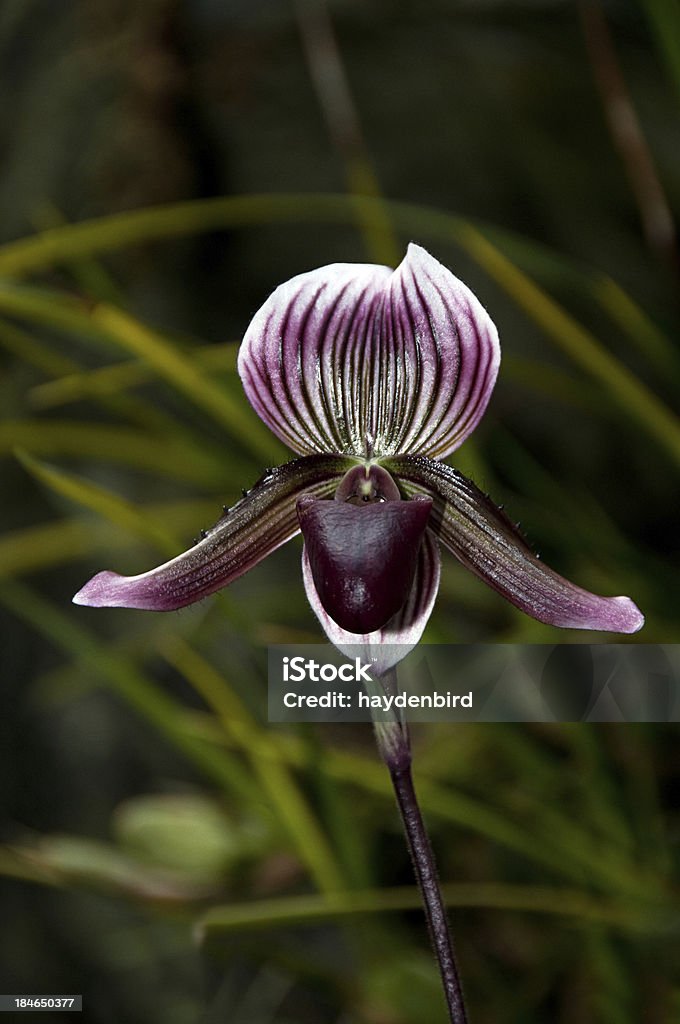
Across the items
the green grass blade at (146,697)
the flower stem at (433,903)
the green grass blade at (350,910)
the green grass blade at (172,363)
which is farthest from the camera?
the green grass blade at (146,697)

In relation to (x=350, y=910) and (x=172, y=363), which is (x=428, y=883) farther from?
(x=172, y=363)

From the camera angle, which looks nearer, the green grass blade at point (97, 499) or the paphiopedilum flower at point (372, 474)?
the paphiopedilum flower at point (372, 474)

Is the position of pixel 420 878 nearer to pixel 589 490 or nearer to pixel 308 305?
pixel 308 305

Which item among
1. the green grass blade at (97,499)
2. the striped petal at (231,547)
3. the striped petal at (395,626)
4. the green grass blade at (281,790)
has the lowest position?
the green grass blade at (281,790)

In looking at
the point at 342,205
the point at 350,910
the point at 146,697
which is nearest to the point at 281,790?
the point at 146,697

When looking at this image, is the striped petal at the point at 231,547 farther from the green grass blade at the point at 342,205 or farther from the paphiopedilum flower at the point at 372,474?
the green grass blade at the point at 342,205

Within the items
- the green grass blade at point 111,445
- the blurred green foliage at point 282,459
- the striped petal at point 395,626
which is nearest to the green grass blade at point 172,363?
the blurred green foliage at point 282,459

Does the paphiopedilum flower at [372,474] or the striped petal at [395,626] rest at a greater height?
the paphiopedilum flower at [372,474]

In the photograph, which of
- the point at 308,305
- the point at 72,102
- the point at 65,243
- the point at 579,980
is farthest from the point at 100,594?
the point at 72,102
